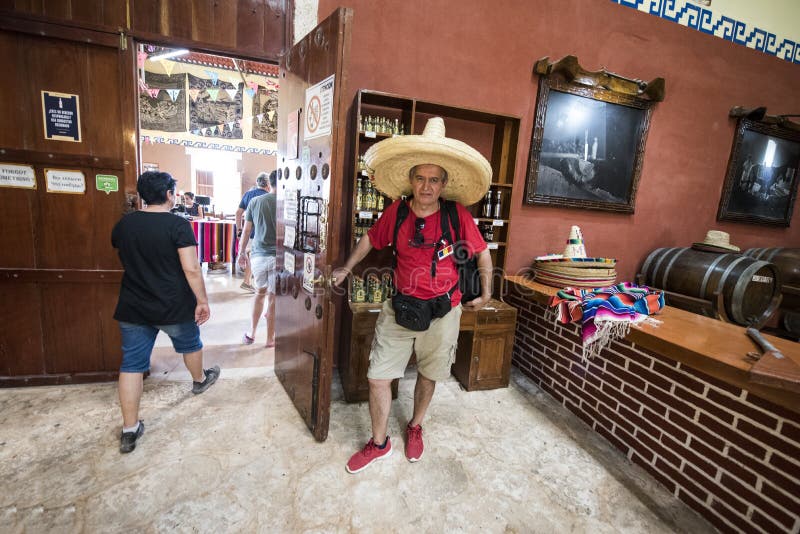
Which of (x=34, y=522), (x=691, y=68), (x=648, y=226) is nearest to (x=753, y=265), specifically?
(x=648, y=226)

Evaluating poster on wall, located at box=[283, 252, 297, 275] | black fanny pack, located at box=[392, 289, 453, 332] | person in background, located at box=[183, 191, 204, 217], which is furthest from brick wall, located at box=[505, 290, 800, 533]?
person in background, located at box=[183, 191, 204, 217]

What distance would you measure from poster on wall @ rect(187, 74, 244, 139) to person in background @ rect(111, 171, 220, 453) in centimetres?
899

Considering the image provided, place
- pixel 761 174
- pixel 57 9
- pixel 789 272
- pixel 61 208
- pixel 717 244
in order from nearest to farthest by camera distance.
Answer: pixel 57 9 < pixel 61 208 < pixel 717 244 < pixel 789 272 < pixel 761 174

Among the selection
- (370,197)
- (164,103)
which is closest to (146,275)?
(370,197)

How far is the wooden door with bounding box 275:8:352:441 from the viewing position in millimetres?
1820

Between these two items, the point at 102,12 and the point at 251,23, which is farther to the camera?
the point at 251,23

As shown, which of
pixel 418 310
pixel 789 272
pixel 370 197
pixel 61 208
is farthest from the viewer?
pixel 789 272

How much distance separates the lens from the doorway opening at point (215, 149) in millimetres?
3555

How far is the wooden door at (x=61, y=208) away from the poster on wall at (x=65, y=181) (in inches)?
0.7

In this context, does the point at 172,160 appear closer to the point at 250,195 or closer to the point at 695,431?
the point at 250,195

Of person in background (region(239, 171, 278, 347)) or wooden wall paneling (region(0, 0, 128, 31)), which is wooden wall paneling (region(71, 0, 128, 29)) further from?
person in background (region(239, 171, 278, 347))

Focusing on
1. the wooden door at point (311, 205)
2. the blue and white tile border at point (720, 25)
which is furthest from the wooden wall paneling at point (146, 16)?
the blue and white tile border at point (720, 25)

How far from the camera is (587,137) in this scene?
3303 millimetres

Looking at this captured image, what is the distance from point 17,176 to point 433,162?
105 inches
